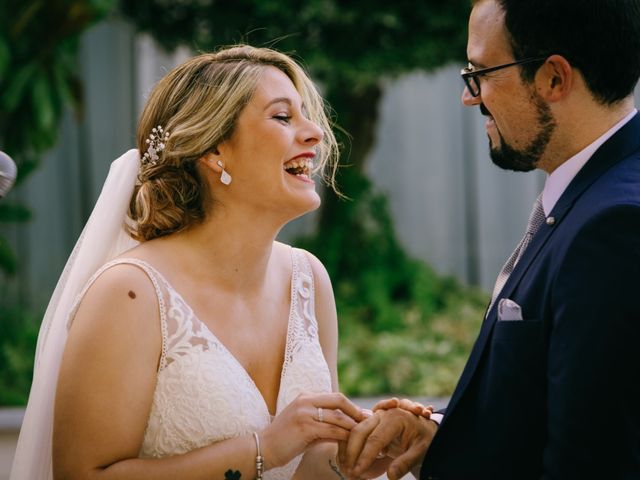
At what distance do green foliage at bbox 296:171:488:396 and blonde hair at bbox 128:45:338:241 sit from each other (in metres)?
3.80

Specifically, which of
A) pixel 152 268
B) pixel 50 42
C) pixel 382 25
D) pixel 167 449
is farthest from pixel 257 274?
pixel 50 42

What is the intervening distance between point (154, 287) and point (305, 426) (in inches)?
22.3

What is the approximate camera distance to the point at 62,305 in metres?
2.52

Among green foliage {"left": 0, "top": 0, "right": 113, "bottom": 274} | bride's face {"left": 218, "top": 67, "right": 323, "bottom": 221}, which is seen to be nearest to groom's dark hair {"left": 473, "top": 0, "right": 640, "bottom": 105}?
bride's face {"left": 218, "top": 67, "right": 323, "bottom": 221}

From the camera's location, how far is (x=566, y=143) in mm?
2061

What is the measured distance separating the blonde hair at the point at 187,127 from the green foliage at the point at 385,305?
3800 mm

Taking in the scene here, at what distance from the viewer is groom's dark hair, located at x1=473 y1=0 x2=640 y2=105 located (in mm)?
1963

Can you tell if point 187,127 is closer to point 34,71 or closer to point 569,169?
point 569,169

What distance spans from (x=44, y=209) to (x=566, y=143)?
661 cm

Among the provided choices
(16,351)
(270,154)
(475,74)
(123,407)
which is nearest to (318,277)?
(270,154)

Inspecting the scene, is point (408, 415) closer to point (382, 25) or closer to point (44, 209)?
point (382, 25)

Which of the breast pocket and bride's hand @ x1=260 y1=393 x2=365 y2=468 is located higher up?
the breast pocket

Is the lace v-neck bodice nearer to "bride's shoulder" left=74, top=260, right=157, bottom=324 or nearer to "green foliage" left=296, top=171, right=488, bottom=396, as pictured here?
"bride's shoulder" left=74, top=260, right=157, bottom=324

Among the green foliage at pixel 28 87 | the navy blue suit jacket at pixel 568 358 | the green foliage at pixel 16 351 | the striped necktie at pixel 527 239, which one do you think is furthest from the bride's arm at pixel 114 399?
the green foliage at pixel 28 87
